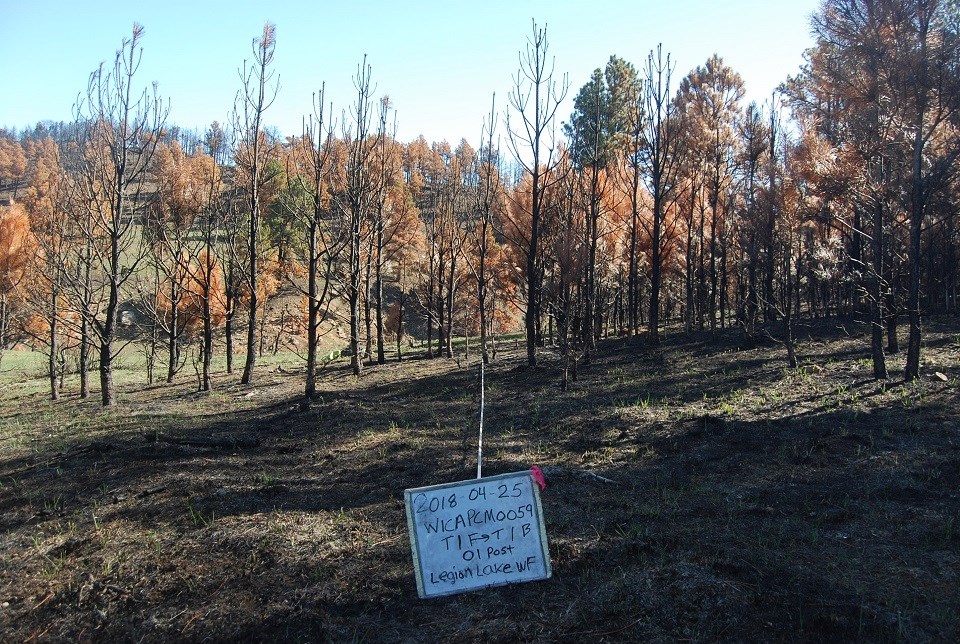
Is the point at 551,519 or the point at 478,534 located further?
the point at 551,519

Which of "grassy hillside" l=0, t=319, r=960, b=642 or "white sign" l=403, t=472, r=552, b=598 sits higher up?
"white sign" l=403, t=472, r=552, b=598

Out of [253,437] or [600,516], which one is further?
[253,437]

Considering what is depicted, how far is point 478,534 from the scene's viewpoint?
368 cm

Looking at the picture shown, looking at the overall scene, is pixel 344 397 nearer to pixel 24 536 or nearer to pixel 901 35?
pixel 24 536

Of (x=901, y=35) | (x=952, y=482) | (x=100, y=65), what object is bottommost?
(x=952, y=482)

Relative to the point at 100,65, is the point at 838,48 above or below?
below

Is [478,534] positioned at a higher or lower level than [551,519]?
higher

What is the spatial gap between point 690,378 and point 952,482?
19.3ft

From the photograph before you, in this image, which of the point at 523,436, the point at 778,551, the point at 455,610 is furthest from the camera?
the point at 523,436

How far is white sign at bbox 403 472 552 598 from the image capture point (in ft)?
11.9

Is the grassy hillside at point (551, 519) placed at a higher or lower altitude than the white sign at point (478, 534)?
lower

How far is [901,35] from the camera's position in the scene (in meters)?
9.35

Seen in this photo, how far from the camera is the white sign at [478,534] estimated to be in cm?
362

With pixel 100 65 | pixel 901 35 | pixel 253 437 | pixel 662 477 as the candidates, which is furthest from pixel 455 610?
pixel 100 65
